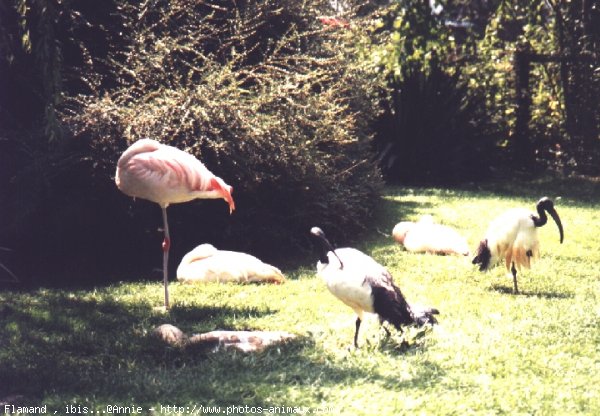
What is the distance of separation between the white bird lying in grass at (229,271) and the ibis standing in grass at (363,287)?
2.00 meters

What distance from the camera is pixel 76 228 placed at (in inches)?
318

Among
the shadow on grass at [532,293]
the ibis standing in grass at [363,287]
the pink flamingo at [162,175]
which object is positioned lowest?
the shadow on grass at [532,293]

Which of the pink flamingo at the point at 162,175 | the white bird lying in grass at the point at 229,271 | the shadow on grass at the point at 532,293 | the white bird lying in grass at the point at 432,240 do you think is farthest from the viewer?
the white bird lying in grass at the point at 432,240

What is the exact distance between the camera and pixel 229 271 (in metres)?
7.11

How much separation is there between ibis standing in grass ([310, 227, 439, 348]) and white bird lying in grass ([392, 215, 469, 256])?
3228 mm

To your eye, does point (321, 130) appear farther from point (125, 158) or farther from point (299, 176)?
point (125, 158)

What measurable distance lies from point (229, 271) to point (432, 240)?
2.17m

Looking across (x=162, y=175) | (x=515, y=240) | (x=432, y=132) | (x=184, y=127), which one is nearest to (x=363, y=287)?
(x=162, y=175)

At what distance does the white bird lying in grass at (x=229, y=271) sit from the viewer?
712 centimetres

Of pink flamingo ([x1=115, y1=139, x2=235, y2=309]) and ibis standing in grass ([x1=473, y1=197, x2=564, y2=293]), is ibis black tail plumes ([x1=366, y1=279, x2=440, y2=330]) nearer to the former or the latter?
pink flamingo ([x1=115, y1=139, x2=235, y2=309])

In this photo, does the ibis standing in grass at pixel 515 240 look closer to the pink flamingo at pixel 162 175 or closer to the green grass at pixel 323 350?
the green grass at pixel 323 350

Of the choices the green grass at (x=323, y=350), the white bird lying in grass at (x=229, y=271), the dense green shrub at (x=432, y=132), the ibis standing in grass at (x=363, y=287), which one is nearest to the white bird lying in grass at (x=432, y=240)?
the green grass at (x=323, y=350)

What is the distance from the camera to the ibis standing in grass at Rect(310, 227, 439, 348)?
4.92 meters

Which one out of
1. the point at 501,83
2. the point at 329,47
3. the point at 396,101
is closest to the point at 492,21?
the point at 501,83
